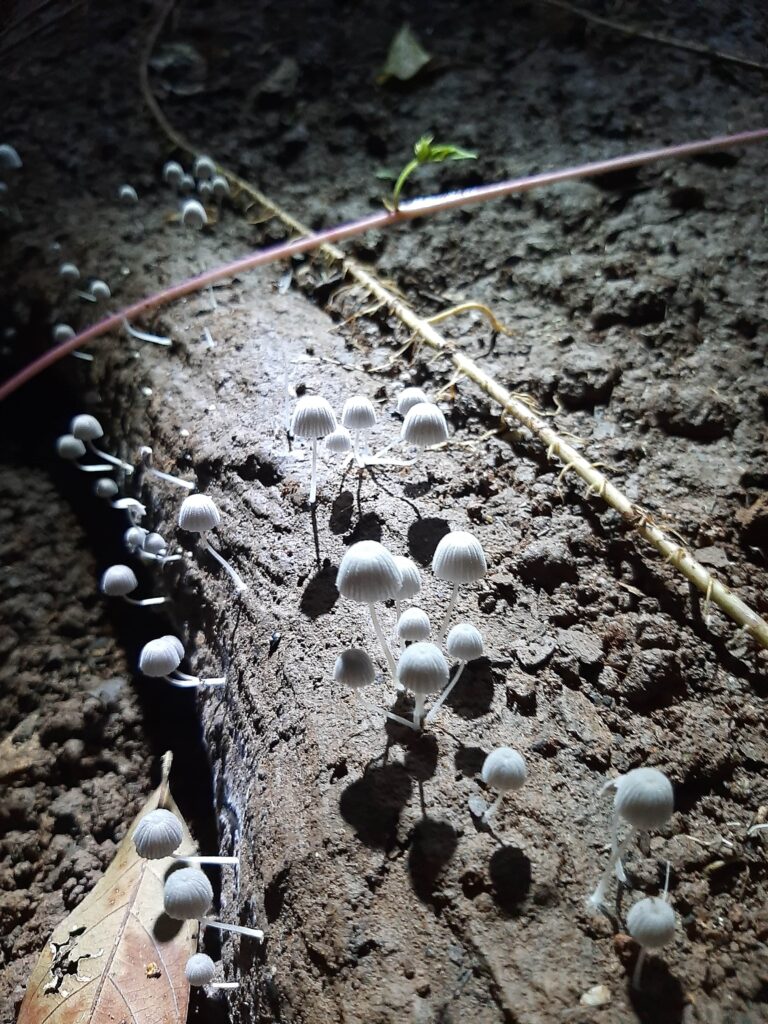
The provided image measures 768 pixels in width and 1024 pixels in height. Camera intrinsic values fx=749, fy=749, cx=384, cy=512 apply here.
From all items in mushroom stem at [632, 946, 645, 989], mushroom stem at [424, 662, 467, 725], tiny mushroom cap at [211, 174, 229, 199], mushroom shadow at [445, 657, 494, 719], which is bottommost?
mushroom stem at [632, 946, 645, 989]

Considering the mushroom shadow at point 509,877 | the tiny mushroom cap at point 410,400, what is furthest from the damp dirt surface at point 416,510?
the tiny mushroom cap at point 410,400

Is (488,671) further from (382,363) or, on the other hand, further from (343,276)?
(343,276)

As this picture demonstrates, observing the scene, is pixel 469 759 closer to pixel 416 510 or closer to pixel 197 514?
pixel 416 510

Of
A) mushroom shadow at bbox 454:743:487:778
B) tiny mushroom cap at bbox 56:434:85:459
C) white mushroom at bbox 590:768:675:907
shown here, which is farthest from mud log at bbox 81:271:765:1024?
tiny mushroom cap at bbox 56:434:85:459

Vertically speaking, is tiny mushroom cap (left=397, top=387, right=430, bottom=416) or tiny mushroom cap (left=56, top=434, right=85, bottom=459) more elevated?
tiny mushroom cap (left=397, top=387, right=430, bottom=416)

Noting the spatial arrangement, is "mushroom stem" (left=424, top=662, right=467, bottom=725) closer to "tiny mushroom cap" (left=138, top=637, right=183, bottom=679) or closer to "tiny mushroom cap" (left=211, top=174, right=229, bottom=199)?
"tiny mushroom cap" (left=138, top=637, right=183, bottom=679)

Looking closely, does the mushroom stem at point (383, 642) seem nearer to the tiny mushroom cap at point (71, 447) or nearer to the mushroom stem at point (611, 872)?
the mushroom stem at point (611, 872)
